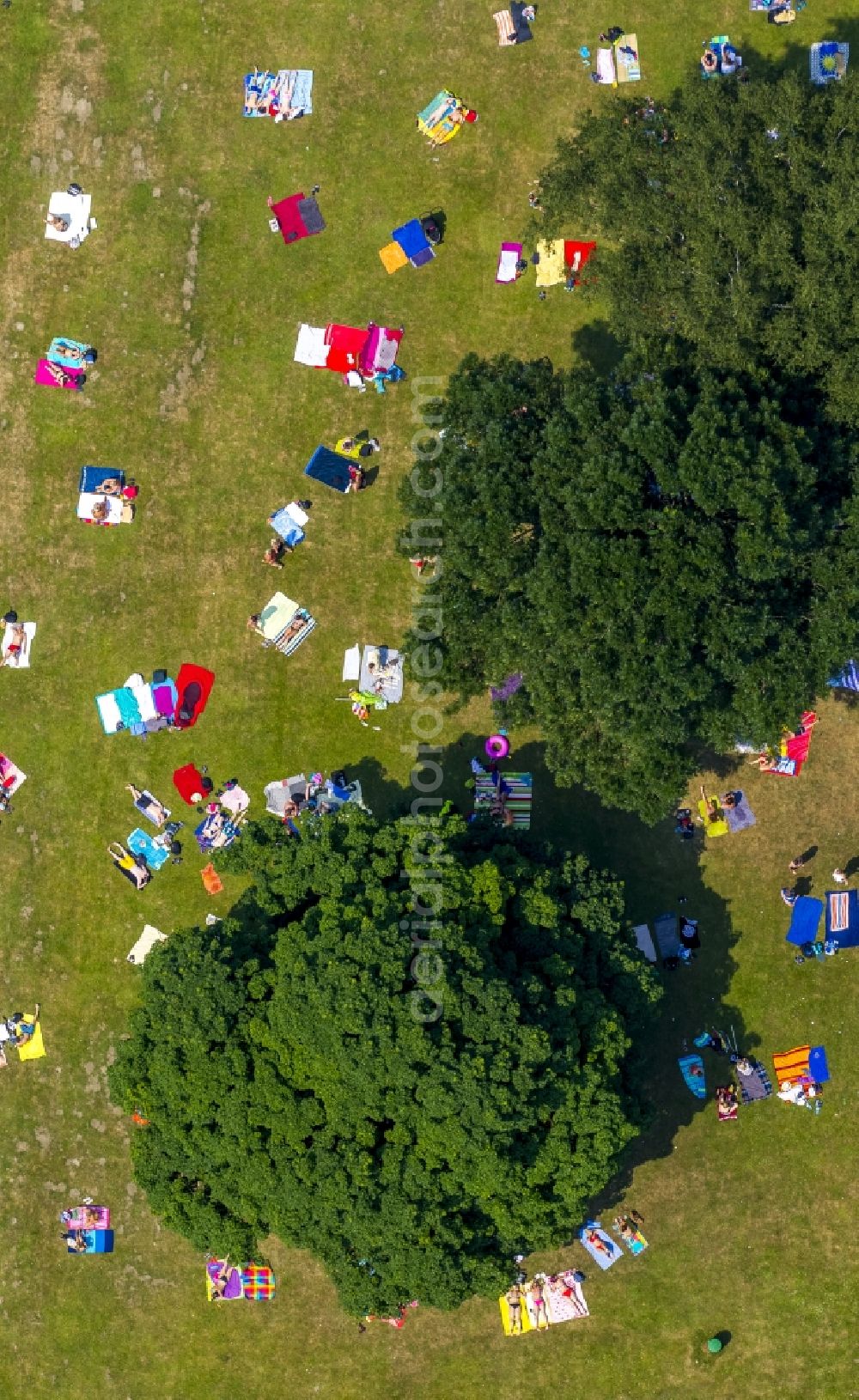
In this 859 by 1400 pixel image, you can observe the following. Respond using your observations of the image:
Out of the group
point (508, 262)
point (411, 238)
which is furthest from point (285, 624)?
point (508, 262)

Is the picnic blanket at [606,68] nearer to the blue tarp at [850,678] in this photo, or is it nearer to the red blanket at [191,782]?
the blue tarp at [850,678]

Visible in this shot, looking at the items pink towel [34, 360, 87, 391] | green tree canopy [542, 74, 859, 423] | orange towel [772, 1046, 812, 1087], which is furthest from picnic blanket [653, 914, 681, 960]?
pink towel [34, 360, 87, 391]

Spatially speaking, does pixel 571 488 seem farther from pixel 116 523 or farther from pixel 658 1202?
pixel 658 1202

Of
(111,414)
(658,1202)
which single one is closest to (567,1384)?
(658,1202)

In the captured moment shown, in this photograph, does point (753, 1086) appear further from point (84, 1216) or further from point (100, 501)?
point (100, 501)

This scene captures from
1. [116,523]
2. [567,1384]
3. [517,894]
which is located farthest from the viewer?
[116,523]

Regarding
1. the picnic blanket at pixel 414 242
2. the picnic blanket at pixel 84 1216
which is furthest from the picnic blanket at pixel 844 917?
the picnic blanket at pixel 84 1216
